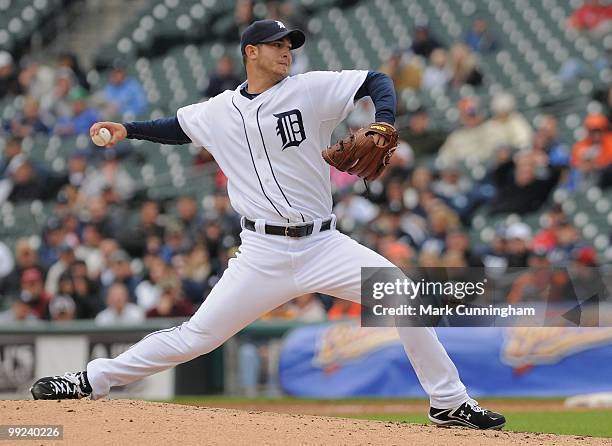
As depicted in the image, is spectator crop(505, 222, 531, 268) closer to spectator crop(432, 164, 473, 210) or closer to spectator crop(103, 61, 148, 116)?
spectator crop(432, 164, 473, 210)

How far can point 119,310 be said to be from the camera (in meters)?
10.8

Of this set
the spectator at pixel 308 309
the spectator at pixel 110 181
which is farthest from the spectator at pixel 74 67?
the spectator at pixel 308 309

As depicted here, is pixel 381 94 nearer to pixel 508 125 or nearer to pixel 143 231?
pixel 508 125

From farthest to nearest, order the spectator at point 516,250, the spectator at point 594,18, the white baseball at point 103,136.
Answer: the spectator at point 594,18 < the spectator at point 516,250 < the white baseball at point 103,136

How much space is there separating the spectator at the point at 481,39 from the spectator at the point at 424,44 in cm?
50

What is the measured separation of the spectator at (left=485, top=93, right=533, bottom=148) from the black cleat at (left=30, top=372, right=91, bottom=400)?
7293 millimetres

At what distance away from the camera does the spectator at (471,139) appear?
1213 centimetres

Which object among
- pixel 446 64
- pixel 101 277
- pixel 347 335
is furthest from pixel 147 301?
pixel 446 64

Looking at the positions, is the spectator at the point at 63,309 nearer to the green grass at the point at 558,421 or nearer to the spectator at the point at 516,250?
the green grass at the point at 558,421

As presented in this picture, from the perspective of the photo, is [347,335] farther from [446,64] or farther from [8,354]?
[446,64]

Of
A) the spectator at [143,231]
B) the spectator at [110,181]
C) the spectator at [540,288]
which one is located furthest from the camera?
the spectator at [110,181]

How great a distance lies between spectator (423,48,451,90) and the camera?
1380 cm

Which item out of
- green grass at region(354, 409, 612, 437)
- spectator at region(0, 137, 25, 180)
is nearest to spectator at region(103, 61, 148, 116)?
spectator at region(0, 137, 25, 180)

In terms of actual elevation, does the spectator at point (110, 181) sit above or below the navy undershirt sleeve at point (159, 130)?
above
